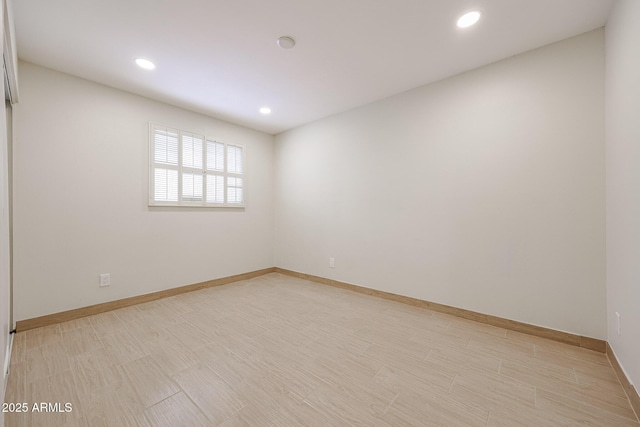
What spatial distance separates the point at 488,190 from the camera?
2436mm

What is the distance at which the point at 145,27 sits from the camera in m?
1.94

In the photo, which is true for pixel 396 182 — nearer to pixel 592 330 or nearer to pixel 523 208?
pixel 523 208

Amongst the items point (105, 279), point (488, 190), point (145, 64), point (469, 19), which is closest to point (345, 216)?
point (488, 190)

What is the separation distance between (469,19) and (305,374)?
2.83m

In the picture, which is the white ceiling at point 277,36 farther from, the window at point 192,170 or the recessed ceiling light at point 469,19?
the window at point 192,170

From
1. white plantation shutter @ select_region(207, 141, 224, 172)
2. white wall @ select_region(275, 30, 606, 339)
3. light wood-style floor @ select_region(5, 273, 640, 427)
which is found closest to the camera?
light wood-style floor @ select_region(5, 273, 640, 427)

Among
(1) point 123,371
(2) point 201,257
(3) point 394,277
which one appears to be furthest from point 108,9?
(3) point 394,277

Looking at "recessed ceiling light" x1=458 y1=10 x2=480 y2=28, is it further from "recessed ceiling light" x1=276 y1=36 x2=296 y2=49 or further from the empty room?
"recessed ceiling light" x1=276 y1=36 x2=296 y2=49

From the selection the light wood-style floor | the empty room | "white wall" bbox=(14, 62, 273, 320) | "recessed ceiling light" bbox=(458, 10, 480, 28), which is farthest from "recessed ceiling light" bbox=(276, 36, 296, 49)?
the light wood-style floor

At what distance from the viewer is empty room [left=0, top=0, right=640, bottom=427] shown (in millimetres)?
1494

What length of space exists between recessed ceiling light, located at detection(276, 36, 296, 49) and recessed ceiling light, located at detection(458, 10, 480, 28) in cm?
131

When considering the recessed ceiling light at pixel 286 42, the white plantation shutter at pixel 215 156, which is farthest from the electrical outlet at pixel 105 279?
the recessed ceiling light at pixel 286 42

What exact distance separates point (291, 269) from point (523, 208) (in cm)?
329

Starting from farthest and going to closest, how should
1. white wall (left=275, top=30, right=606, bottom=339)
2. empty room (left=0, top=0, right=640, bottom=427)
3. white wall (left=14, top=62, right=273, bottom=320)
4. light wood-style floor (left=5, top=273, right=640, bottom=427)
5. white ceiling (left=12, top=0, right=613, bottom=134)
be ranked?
white wall (left=14, top=62, right=273, bottom=320) < white wall (left=275, top=30, right=606, bottom=339) < white ceiling (left=12, top=0, right=613, bottom=134) < empty room (left=0, top=0, right=640, bottom=427) < light wood-style floor (left=5, top=273, right=640, bottom=427)
